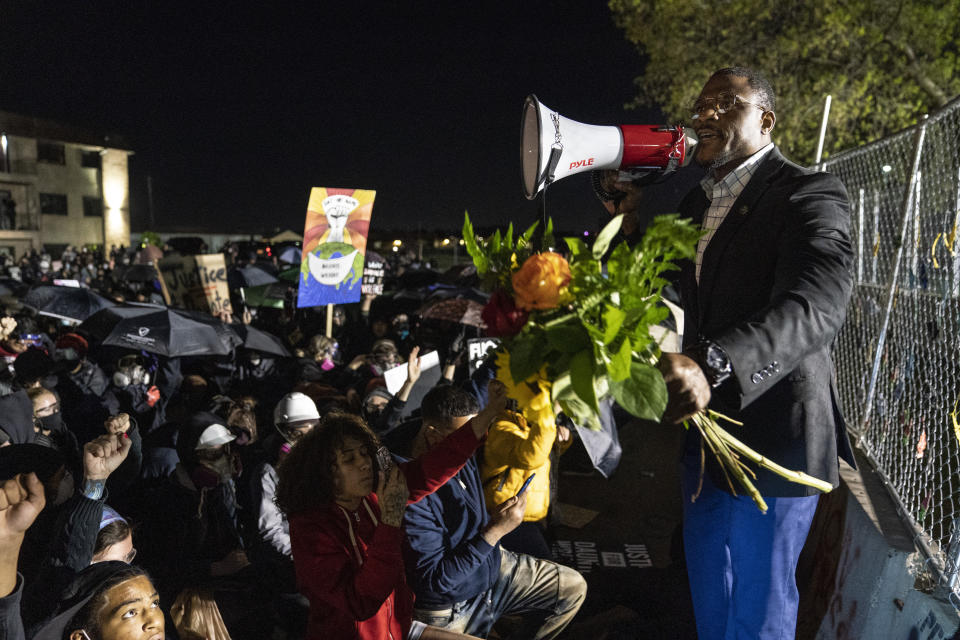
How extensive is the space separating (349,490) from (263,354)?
570 cm

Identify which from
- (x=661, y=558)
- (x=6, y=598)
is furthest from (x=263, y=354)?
(x=6, y=598)

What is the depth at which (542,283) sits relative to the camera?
1.19 metres

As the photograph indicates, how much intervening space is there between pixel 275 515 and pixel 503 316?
2.94 metres

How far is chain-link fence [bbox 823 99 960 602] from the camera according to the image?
249 centimetres

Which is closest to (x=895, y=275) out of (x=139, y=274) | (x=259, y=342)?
(x=259, y=342)

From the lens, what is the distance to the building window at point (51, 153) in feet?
131

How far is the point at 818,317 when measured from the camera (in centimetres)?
127

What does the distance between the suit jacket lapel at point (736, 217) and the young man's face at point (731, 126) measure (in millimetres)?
67

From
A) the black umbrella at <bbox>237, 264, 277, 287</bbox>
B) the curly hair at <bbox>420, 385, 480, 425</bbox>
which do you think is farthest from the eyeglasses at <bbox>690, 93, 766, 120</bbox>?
the black umbrella at <bbox>237, 264, 277, 287</bbox>

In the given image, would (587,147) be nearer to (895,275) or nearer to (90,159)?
(895,275)

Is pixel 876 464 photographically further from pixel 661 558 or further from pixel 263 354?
pixel 263 354

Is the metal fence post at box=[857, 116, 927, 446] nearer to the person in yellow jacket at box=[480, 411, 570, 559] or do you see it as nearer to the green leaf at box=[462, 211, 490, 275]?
the person in yellow jacket at box=[480, 411, 570, 559]

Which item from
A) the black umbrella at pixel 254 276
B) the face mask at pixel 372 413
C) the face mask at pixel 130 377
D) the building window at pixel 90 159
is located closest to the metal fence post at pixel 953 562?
the face mask at pixel 372 413

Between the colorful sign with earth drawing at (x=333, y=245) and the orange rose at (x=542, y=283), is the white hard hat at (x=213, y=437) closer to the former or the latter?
the colorful sign with earth drawing at (x=333, y=245)
